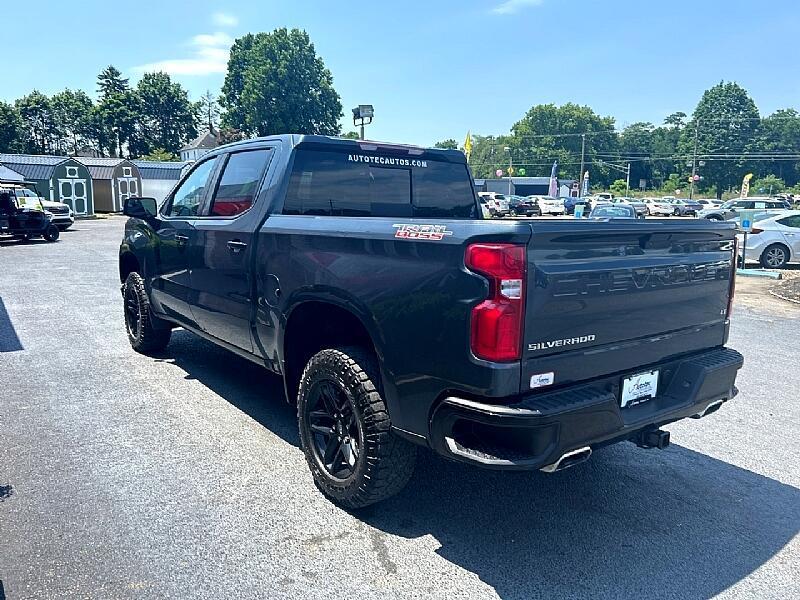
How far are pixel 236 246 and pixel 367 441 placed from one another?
6.15ft

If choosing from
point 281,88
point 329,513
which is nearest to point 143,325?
point 329,513

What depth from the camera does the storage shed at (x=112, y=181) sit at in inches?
1708

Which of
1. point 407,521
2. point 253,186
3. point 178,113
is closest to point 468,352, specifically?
point 407,521

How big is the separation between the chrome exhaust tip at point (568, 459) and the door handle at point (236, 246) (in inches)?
99.5

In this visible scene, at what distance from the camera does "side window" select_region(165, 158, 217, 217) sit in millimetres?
5320

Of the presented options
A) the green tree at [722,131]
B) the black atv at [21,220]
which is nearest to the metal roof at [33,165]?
the black atv at [21,220]

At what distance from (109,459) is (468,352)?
273 cm

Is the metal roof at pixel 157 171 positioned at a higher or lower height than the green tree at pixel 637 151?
lower

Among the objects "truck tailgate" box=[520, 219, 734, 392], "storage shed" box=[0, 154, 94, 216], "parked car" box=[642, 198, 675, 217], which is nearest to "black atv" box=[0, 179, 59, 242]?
"storage shed" box=[0, 154, 94, 216]

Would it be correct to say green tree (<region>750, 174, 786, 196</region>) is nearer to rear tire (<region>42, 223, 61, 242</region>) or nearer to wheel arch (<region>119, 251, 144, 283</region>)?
rear tire (<region>42, 223, 61, 242</region>)

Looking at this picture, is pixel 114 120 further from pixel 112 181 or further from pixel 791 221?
pixel 791 221

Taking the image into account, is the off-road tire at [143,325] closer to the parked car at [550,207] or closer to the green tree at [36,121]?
the parked car at [550,207]

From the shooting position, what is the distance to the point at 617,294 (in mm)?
3039

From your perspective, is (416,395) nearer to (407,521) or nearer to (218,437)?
(407,521)
